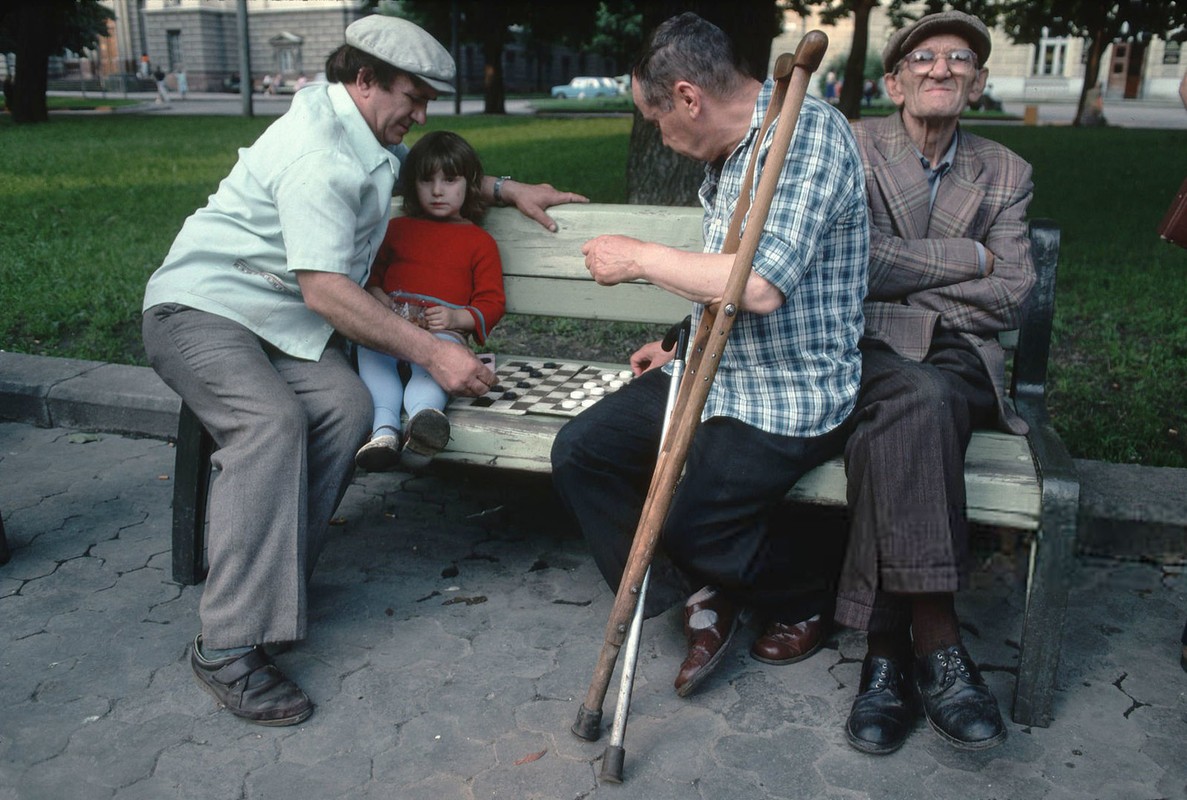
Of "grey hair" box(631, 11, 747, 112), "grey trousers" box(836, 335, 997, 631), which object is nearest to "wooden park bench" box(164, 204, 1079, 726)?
"grey trousers" box(836, 335, 997, 631)

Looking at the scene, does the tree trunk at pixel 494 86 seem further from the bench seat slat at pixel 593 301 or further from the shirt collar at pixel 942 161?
the shirt collar at pixel 942 161

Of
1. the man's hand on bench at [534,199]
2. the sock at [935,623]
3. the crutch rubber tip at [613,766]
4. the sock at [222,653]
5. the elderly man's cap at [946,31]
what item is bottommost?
the crutch rubber tip at [613,766]

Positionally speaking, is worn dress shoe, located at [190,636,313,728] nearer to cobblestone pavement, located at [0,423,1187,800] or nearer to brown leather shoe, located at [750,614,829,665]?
cobblestone pavement, located at [0,423,1187,800]

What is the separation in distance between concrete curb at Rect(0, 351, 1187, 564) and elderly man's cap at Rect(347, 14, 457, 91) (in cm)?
227

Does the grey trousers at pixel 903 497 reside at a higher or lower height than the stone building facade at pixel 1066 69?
lower

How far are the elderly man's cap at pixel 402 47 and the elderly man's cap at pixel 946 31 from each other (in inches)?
53.4

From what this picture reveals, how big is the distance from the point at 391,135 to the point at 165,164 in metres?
11.0

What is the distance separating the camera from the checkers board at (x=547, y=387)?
350 cm

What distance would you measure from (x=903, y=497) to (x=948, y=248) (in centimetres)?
84

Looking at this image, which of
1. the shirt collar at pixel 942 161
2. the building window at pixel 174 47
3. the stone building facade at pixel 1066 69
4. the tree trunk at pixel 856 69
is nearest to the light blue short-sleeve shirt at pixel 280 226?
the shirt collar at pixel 942 161

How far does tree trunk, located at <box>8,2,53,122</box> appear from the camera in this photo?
859 inches

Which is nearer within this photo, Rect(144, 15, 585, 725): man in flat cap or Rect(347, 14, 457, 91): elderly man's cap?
Rect(144, 15, 585, 725): man in flat cap

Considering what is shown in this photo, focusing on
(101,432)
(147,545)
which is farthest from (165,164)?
(147,545)

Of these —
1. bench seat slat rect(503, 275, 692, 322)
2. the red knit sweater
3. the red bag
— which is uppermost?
the red bag
